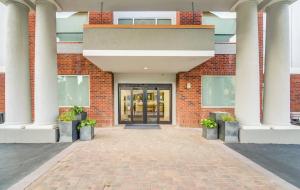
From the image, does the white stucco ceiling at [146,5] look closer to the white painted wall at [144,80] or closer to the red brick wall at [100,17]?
the red brick wall at [100,17]

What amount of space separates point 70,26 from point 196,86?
7616mm

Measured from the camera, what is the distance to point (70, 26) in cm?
1207

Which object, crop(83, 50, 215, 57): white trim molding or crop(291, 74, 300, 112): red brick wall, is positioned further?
crop(291, 74, 300, 112): red brick wall

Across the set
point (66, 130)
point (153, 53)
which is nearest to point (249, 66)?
point (153, 53)

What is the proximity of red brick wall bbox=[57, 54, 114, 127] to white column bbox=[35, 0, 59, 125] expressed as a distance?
377cm

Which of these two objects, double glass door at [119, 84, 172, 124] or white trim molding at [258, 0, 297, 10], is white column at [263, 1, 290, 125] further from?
double glass door at [119, 84, 172, 124]

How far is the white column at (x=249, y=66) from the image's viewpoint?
26.6 ft

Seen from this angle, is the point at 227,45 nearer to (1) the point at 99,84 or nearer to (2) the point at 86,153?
(1) the point at 99,84

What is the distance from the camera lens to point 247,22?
8.21 meters

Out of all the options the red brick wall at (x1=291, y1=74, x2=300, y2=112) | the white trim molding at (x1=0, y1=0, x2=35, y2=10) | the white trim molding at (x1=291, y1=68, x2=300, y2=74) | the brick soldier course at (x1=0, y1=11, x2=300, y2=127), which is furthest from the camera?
the white trim molding at (x1=291, y1=68, x2=300, y2=74)

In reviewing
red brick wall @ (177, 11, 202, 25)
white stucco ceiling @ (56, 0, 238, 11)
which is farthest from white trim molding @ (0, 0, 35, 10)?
red brick wall @ (177, 11, 202, 25)

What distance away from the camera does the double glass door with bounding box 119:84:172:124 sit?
43.3 ft

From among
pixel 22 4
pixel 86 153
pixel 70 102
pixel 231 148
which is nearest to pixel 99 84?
pixel 70 102

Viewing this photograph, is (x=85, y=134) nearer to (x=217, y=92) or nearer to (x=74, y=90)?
(x=74, y=90)
